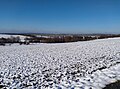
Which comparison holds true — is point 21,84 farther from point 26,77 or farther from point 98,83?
point 98,83

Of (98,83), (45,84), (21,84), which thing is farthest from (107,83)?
(21,84)

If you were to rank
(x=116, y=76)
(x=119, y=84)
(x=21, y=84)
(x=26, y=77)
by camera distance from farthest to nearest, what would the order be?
(x=26, y=77)
(x=21, y=84)
(x=116, y=76)
(x=119, y=84)

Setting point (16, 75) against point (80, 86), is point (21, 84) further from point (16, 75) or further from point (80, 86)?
point (80, 86)

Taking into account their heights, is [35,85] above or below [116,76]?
below

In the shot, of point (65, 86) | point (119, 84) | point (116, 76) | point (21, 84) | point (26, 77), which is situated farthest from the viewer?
point (26, 77)

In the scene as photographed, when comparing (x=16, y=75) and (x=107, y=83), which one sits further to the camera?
(x=16, y=75)

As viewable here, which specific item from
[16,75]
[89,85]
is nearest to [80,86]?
[89,85]

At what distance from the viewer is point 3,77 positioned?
36.4 feet

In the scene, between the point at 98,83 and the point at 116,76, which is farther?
the point at 116,76

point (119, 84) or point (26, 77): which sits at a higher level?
point (119, 84)

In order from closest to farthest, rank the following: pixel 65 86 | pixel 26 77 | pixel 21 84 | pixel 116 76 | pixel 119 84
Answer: pixel 119 84
pixel 65 86
pixel 116 76
pixel 21 84
pixel 26 77

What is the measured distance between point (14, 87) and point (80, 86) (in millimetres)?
3615

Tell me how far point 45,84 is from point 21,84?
144cm

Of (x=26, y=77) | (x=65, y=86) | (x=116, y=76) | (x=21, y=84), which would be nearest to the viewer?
(x=65, y=86)
